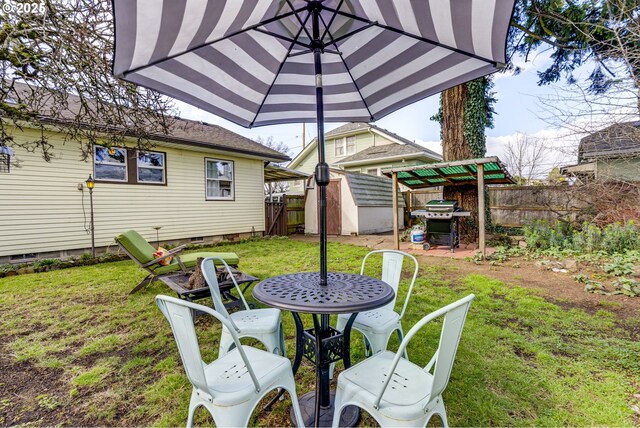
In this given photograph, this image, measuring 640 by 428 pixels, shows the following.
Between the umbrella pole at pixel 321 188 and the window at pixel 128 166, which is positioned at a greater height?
the window at pixel 128 166

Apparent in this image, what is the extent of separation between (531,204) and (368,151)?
904 centimetres

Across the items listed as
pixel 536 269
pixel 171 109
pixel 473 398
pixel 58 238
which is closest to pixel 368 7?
pixel 473 398

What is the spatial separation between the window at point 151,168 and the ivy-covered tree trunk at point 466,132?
8.08 m

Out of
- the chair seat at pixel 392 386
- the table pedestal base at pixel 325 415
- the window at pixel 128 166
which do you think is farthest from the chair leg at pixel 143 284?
the chair seat at pixel 392 386

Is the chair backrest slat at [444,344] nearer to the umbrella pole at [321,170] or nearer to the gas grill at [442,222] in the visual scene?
the umbrella pole at [321,170]

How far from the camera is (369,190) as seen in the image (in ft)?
38.1

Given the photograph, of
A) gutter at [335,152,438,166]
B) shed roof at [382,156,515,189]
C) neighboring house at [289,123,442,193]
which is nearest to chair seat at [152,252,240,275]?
shed roof at [382,156,515,189]

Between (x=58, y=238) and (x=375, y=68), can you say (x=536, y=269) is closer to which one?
(x=375, y=68)

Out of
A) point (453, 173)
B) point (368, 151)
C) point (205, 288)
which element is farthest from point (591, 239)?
point (368, 151)

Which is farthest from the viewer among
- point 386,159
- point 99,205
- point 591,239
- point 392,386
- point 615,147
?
point 386,159

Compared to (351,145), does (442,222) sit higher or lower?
lower

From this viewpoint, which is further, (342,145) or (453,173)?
(342,145)

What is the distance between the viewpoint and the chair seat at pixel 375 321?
2.15 m

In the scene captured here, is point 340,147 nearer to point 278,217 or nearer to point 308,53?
point 278,217
